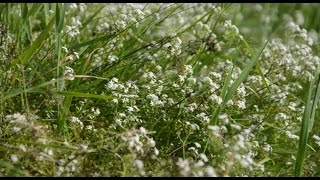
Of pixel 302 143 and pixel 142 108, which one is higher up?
pixel 142 108

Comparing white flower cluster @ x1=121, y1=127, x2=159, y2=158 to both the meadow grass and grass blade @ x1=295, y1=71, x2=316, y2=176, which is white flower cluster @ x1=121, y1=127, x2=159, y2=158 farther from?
grass blade @ x1=295, y1=71, x2=316, y2=176

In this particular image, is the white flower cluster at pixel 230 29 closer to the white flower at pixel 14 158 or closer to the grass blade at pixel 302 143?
the grass blade at pixel 302 143

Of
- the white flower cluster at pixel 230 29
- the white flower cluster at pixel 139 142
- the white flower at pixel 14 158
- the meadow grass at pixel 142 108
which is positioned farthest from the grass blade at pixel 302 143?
the white flower at pixel 14 158


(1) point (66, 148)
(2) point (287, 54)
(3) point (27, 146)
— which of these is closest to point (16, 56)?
(3) point (27, 146)

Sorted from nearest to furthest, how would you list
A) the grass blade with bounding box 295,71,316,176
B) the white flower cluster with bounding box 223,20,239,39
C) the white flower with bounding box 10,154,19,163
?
the white flower with bounding box 10,154,19,163
the grass blade with bounding box 295,71,316,176
the white flower cluster with bounding box 223,20,239,39

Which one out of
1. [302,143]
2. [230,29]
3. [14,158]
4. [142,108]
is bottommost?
[14,158]

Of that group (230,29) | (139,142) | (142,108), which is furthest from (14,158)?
(230,29)

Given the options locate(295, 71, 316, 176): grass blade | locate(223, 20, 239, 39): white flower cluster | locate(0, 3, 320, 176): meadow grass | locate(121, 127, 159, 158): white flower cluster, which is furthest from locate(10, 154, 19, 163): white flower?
locate(223, 20, 239, 39): white flower cluster

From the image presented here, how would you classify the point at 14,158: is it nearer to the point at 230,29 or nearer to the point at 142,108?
the point at 142,108
